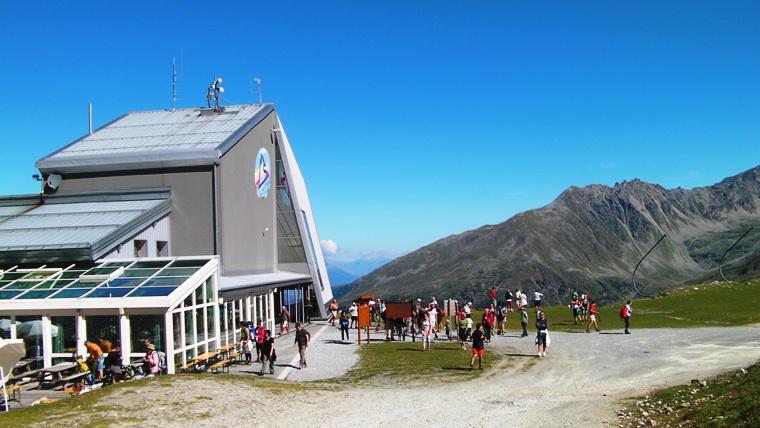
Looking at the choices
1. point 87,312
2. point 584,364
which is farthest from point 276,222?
point 584,364

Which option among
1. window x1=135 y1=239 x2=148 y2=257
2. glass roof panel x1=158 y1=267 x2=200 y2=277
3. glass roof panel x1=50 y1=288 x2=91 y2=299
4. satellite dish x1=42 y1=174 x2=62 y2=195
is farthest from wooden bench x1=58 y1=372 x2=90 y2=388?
satellite dish x1=42 y1=174 x2=62 y2=195

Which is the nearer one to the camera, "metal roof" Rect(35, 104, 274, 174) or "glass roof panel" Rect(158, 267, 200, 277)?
"glass roof panel" Rect(158, 267, 200, 277)

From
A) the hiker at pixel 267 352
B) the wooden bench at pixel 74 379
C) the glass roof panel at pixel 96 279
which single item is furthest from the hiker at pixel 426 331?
the wooden bench at pixel 74 379

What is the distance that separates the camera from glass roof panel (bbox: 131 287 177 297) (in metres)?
21.9

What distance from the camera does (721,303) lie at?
41.7m

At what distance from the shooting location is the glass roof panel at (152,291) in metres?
21.9

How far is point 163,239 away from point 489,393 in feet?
67.5

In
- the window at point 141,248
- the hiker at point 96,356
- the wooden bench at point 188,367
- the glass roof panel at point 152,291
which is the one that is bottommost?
the wooden bench at point 188,367

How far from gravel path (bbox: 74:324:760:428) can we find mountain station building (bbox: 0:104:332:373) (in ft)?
13.0

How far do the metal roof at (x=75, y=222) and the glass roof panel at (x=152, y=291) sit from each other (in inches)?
205

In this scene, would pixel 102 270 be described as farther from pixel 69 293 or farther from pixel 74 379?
pixel 74 379

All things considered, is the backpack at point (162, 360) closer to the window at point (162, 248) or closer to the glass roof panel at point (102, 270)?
the glass roof panel at point (102, 270)

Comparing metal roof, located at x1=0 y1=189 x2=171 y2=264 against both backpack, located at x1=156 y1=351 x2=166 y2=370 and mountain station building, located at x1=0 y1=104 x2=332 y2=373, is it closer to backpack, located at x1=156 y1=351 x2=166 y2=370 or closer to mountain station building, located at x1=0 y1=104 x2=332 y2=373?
mountain station building, located at x1=0 y1=104 x2=332 y2=373

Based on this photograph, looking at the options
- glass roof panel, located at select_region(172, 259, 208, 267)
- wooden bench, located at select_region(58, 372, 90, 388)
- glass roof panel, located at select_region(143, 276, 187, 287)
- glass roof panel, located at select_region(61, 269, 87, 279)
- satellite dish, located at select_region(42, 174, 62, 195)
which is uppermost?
satellite dish, located at select_region(42, 174, 62, 195)
